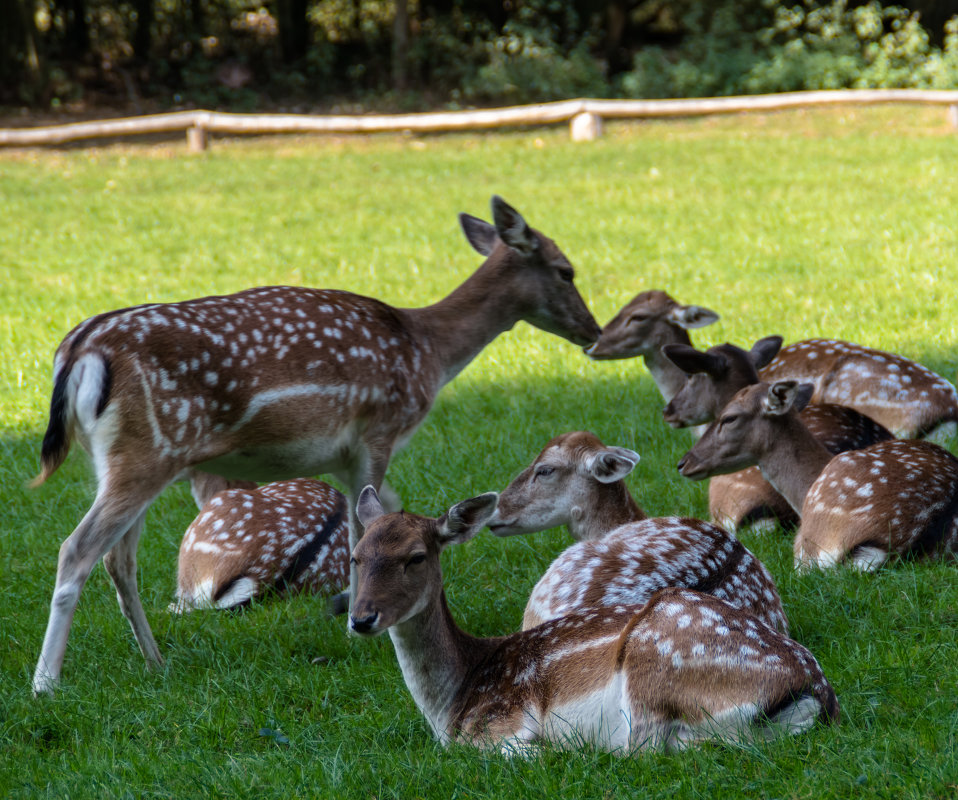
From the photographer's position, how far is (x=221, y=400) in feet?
15.4

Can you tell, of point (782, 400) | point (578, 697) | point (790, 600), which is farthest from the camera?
point (782, 400)

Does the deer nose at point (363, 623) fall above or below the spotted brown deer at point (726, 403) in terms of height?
above

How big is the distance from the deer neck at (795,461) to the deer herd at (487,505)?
0.04 feet

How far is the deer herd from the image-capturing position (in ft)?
12.0

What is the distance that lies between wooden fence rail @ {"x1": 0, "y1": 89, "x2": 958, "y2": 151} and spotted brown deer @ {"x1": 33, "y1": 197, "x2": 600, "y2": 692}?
13.5m

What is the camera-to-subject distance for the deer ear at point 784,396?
5.73 metres

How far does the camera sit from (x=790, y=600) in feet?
16.1

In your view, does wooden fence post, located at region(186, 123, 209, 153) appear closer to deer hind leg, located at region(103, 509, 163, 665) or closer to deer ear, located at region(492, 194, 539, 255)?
deer ear, located at region(492, 194, 539, 255)

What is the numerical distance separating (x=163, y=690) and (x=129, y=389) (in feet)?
3.46

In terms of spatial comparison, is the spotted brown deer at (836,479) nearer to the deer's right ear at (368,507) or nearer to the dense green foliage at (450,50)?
the deer's right ear at (368,507)

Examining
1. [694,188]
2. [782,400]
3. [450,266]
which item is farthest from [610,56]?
[782,400]

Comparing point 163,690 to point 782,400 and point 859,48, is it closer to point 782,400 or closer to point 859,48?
point 782,400

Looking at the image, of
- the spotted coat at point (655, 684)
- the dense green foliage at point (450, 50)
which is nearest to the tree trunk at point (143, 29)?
the dense green foliage at point (450, 50)

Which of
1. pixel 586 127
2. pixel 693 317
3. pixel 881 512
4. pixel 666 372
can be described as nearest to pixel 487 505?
pixel 881 512
